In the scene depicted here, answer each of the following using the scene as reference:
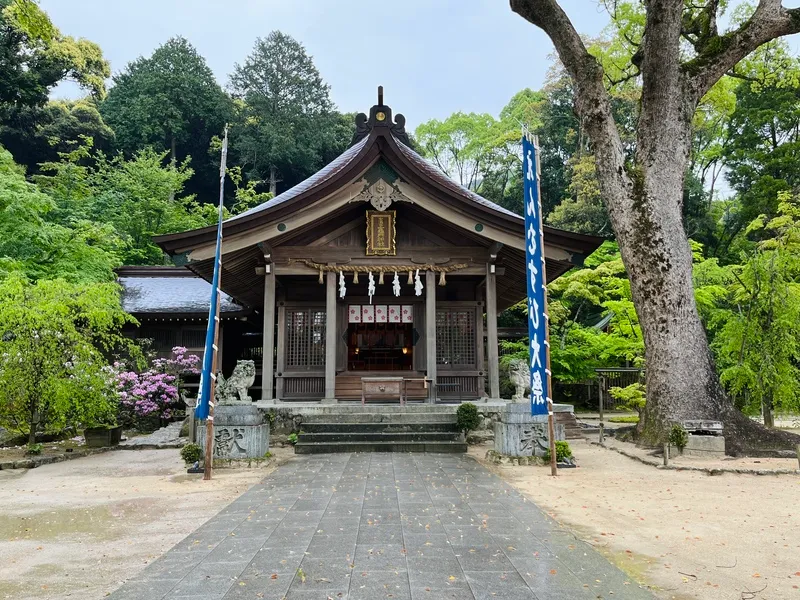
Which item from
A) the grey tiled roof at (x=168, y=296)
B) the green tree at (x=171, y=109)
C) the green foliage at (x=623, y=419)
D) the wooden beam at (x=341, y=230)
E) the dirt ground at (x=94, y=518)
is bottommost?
the green foliage at (x=623, y=419)

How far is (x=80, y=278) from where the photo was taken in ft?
53.5

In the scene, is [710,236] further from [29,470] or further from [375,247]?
[29,470]

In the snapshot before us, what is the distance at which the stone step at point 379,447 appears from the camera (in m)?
9.77

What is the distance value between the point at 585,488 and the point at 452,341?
7.30 meters

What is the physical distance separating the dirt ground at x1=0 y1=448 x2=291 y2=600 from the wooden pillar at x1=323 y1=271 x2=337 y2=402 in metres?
2.42

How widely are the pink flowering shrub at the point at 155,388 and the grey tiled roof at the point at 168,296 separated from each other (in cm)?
139

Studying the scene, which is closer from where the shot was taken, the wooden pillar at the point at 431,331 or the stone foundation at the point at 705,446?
the stone foundation at the point at 705,446

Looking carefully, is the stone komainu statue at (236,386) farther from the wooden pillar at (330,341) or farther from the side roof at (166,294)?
the side roof at (166,294)

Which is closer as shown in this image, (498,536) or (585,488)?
(498,536)

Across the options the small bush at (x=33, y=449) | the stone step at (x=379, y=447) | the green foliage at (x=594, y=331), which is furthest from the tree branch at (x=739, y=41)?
the small bush at (x=33, y=449)

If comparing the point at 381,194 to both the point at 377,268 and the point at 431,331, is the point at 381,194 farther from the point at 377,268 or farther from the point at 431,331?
the point at 431,331

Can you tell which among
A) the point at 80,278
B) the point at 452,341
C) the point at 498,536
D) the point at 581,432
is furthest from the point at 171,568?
the point at 80,278

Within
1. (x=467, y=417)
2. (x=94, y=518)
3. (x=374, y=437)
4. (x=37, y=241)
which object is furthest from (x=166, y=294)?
(x=94, y=518)

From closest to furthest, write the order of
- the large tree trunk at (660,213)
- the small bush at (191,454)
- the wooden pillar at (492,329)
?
the small bush at (191,454) → the large tree trunk at (660,213) → the wooden pillar at (492,329)
